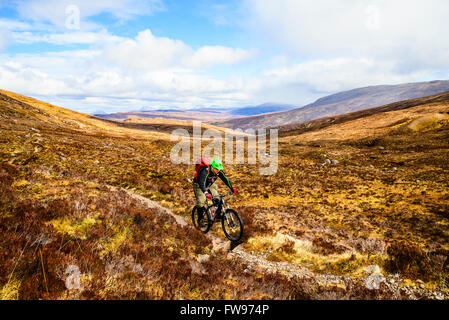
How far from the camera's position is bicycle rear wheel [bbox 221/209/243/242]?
9234 millimetres

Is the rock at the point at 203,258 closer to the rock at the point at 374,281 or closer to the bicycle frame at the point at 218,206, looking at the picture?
the bicycle frame at the point at 218,206

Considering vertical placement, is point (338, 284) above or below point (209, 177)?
below

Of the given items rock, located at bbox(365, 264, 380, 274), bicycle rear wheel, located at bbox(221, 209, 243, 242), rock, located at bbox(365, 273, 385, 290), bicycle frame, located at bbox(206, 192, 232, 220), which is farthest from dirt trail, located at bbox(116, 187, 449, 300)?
bicycle frame, located at bbox(206, 192, 232, 220)

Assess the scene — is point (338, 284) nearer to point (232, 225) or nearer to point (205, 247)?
point (232, 225)

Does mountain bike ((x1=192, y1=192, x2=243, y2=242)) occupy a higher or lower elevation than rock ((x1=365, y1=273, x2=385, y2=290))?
higher

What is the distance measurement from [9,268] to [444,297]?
1075 cm

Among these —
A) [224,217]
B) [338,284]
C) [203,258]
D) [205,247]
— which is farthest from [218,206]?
[338,284]

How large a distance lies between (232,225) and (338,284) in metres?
4.26

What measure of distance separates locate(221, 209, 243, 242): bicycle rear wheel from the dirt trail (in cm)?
73

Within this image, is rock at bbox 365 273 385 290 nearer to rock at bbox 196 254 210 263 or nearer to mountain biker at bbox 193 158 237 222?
rock at bbox 196 254 210 263

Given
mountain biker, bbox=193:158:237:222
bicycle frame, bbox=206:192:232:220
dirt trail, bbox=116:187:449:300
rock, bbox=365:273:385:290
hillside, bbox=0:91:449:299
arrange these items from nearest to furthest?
1. hillside, bbox=0:91:449:299
2. dirt trail, bbox=116:187:449:300
3. rock, bbox=365:273:385:290
4. mountain biker, bbox=193:158:237:222
5. bicycle frame, bbox=206:192:232:220

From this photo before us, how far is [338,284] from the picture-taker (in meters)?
7.12
